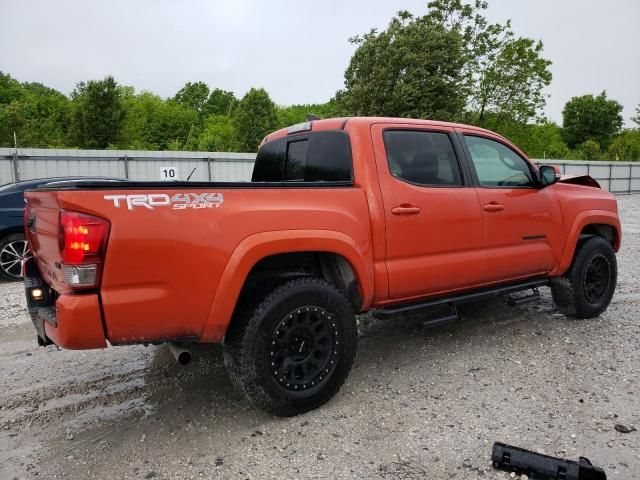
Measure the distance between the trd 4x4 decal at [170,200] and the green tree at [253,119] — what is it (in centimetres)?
2997

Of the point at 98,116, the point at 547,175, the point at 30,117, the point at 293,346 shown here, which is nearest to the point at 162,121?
the point at 30,117

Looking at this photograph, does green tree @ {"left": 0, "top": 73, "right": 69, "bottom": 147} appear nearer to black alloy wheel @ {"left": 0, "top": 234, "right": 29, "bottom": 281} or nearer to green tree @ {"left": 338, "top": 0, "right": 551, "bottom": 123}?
green tree @ {"left": 338, "top": 0, "right": 551, "bottom": 123}

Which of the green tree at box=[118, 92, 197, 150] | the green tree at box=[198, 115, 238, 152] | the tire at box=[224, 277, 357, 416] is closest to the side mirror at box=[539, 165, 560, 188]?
the tire at box=[224, 277, 357, 416]

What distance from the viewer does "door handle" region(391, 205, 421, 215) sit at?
351 cm

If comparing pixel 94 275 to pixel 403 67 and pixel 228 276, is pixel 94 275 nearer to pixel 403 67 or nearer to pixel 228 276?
pixel 228 276

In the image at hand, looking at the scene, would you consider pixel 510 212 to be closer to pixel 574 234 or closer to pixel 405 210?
pixel 574 234

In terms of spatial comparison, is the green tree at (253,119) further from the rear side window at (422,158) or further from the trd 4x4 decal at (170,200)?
the trd 4x4 decal at (170,200)

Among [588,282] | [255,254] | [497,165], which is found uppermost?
[497,165]

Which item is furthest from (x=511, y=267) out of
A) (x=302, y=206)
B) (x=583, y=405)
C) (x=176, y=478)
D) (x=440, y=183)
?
(x=176, y=478)

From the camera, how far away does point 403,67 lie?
73.5 ft

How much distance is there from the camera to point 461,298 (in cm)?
403

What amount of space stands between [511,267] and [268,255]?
7.80 ft

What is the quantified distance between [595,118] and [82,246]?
65430 millimetres

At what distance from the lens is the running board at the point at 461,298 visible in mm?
3641
